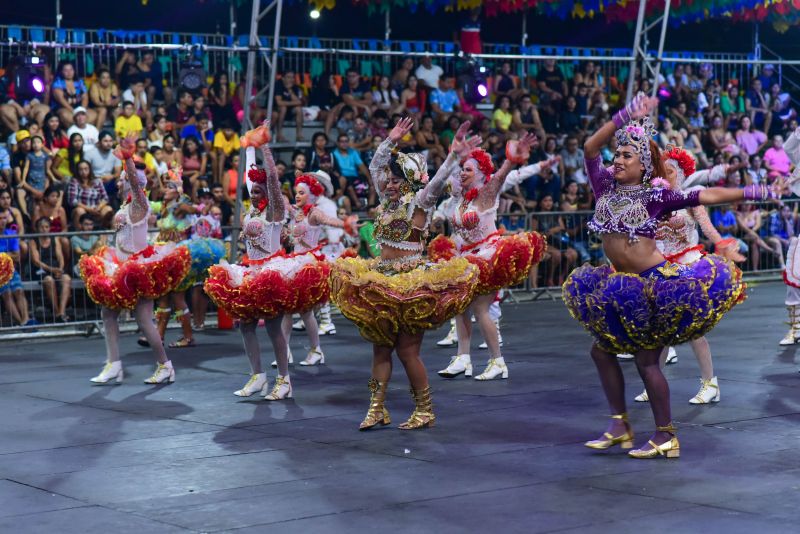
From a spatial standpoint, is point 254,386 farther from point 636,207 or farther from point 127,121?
point 127,121

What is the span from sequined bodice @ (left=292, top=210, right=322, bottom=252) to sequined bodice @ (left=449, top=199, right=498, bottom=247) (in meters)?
1.73

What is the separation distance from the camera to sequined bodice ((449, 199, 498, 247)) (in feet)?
36.4

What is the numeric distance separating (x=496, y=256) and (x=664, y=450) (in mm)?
3803

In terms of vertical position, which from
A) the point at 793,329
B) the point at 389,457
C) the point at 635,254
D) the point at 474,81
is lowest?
the point at 793,329

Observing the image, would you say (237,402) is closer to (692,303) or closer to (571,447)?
(571,447)

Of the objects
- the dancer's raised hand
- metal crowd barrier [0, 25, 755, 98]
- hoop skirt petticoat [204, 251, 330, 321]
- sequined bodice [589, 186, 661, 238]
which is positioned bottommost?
hoop skirt petticoat [204, 251, 330, 321]

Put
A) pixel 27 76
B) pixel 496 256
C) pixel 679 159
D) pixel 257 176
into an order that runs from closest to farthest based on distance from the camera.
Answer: pixel 679 159 < pixel 257 176 < pixel 496 256 < pixel 27 76

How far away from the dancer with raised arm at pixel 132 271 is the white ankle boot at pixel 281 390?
4.98 ft

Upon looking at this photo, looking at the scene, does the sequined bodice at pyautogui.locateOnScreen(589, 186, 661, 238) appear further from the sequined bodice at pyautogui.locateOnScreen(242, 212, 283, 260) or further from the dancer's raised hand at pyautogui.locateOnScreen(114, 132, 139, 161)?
the dancer's raised hand at pyautogui.locateOnScreen(114, 132, 139, 161)

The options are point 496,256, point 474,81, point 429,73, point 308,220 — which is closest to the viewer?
point 496,256

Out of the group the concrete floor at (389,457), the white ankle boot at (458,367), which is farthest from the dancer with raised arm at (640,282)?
the white ankle boot at (458,367)

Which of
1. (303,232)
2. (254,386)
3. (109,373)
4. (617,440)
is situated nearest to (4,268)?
(109,373)

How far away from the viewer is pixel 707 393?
9508 mm

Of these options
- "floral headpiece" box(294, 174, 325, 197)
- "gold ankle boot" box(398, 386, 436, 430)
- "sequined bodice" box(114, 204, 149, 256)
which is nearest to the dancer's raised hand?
"sequined bodice" box(114, 204, 149, 256)
